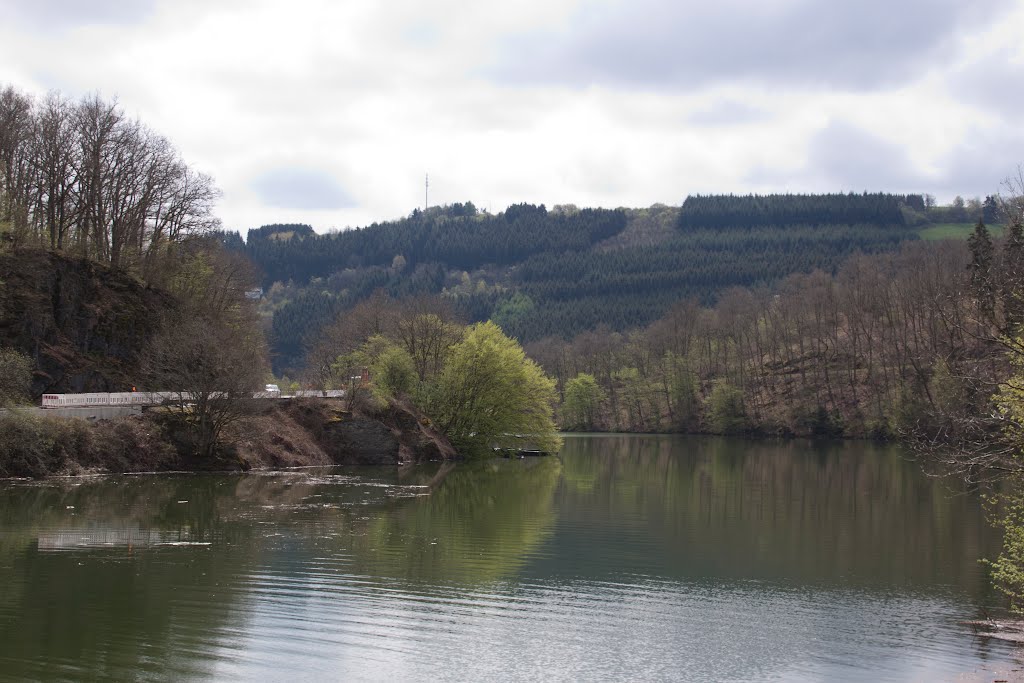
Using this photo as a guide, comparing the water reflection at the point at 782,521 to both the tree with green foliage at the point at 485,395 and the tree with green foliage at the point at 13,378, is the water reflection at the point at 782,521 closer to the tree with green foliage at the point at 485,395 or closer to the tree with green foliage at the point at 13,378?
the tree with green foliage at the point at 485,395

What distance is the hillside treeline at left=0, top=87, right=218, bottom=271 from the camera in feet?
220

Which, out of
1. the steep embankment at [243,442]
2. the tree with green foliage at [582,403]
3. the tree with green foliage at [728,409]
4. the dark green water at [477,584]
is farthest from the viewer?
the tree with green foliage at [582,403]

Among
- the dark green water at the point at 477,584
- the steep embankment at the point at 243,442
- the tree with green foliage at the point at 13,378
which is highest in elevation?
the tree with green foliage at the point at 13,378

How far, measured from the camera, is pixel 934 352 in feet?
348

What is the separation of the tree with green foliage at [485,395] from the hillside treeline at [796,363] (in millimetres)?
36761

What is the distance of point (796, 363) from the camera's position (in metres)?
139

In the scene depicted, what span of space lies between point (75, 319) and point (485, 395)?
31179 mm

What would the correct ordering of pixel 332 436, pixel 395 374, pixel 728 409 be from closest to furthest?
pixel 332 436 < pixel 395 374 < pixel 728 409

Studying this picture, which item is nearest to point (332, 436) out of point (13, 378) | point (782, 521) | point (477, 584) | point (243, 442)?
point (243, 442)

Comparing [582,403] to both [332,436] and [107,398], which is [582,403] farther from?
[107,398]

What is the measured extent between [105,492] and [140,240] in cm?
3438

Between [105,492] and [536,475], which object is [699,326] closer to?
[536,475]

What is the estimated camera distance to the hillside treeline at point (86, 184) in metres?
67.1

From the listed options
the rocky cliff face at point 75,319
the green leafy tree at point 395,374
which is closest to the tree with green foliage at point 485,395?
the green leafy tree at point 395,374
